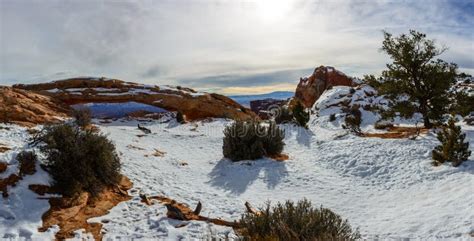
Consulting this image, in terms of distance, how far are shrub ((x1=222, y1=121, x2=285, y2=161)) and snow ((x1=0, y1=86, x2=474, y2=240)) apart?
0.41 metres

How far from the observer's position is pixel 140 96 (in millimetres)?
26578

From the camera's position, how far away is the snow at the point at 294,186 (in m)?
5.99

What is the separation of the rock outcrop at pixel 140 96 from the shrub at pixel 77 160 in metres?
16.5

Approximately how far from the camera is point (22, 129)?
1170cm

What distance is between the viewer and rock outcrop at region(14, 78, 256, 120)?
25306 mm

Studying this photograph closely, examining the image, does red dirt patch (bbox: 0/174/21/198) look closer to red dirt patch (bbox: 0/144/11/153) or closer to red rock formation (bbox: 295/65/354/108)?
red dirt patch (bbox: 0/144/11/153)

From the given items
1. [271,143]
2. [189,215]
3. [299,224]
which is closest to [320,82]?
[271,143]

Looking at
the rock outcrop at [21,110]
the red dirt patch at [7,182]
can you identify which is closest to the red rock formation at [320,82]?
the rock outcrop at [21,110]

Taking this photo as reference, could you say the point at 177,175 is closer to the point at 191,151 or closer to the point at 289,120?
the point at 191,151

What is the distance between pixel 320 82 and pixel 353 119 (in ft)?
79.8

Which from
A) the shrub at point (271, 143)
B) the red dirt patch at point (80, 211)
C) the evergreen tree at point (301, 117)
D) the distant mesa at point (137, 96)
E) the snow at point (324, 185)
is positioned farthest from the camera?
the distant mesa at point (137, 96)

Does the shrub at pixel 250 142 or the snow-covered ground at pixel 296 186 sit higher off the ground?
the shrub at pixel 250 142

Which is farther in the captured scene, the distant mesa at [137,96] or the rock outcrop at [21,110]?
the distant mesa at [137,96]

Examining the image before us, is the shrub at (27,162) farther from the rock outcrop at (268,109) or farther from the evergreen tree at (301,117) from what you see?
the rock outcrop at (268,109)
